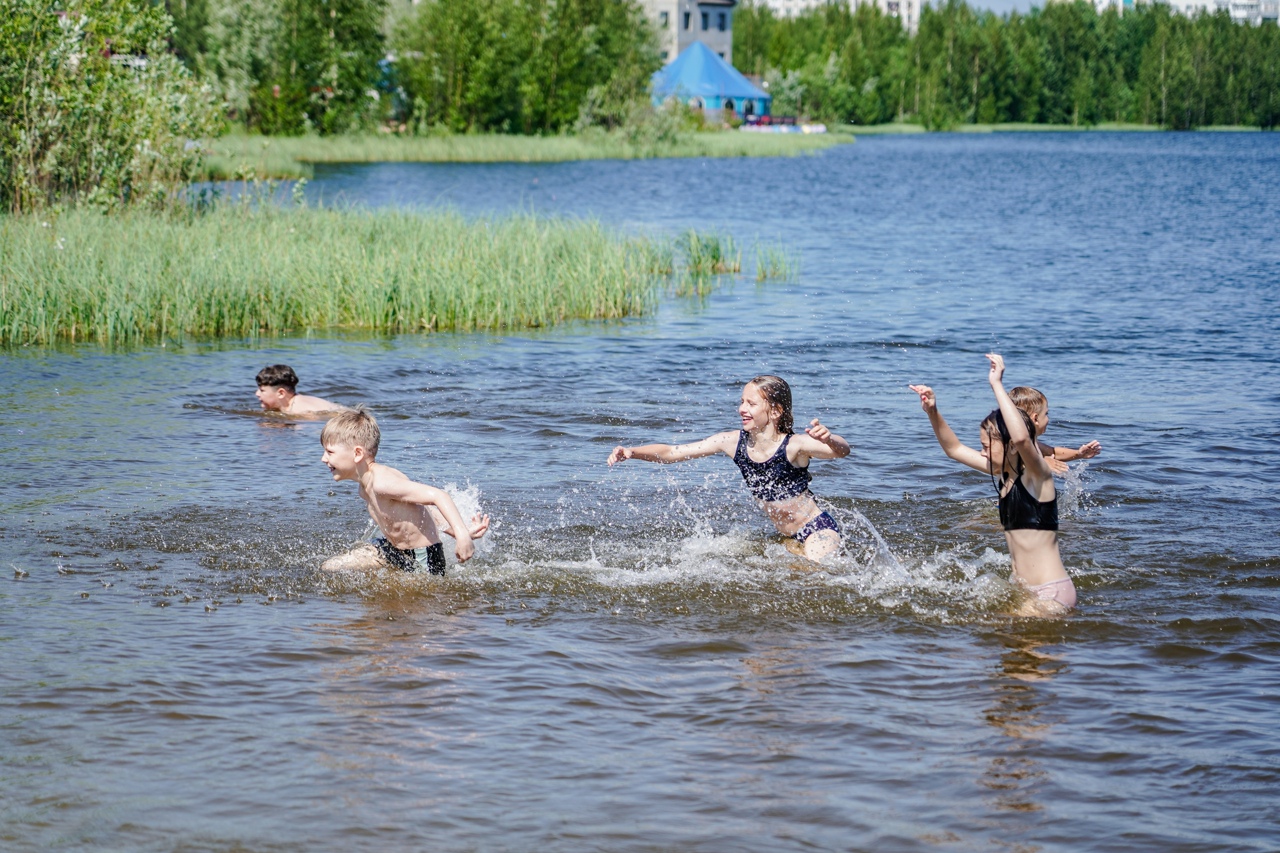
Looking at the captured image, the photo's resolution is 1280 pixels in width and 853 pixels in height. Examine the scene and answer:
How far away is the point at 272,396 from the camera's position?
43.4 ft

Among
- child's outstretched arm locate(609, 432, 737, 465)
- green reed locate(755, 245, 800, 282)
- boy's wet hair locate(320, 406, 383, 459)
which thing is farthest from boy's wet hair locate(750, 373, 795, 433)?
green reed locate(755, 245, 800, 282)

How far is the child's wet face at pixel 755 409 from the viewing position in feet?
28.5

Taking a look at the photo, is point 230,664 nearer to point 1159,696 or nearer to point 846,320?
point 1159,696

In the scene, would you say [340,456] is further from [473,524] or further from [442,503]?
[473,524]

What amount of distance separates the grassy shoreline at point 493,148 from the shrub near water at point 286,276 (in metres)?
31.8

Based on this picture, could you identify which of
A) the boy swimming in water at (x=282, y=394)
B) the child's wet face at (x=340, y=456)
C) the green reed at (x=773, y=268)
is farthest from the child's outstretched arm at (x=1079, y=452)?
the green reed at (x=773, y=268)

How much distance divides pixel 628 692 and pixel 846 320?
1539cm

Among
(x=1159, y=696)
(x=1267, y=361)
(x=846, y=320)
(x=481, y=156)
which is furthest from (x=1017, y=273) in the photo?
(x=481, y=156)

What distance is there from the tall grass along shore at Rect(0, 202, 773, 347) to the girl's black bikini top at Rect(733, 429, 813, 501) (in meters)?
10.6

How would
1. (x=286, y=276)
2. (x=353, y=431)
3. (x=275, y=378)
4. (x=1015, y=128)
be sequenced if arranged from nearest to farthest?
(x=353, y=431) < (x=275, y=378) < (x=286, y=276) < (x=1015, y=128)

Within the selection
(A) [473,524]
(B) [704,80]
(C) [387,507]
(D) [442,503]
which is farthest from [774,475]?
(B) [704,80]

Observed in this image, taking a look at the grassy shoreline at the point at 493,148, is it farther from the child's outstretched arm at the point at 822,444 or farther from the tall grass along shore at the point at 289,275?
the child's outstretched arm at the point at 822,444

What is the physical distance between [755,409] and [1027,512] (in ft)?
5.87

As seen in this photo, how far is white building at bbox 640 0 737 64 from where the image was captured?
124 meters
